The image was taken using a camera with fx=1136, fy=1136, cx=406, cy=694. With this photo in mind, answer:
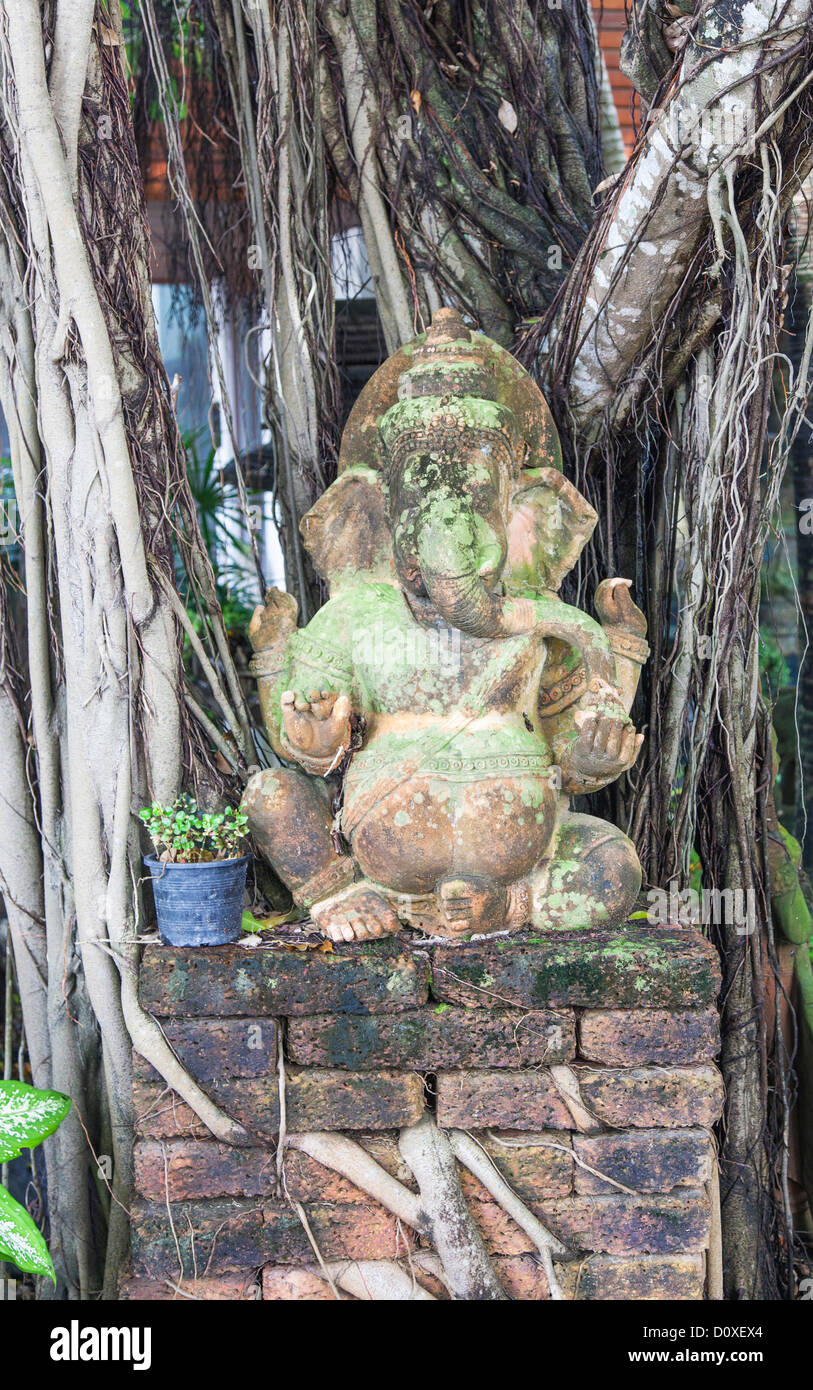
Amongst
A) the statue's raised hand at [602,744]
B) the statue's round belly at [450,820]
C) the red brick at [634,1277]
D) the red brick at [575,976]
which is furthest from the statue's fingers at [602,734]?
the red brick at [634,1277]

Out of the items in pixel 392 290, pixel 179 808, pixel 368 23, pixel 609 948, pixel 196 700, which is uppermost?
pixel 368 23

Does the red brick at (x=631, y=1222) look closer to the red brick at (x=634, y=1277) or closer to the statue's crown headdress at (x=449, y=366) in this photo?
the red brick at (x=634, y=1277)

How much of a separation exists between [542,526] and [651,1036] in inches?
45.8

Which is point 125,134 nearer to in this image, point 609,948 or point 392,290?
point 392,290

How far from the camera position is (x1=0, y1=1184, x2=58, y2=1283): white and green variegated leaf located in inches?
85.7

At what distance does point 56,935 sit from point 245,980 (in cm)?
72

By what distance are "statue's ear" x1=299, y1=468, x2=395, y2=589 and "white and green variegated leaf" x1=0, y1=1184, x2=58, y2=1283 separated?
1.51 m

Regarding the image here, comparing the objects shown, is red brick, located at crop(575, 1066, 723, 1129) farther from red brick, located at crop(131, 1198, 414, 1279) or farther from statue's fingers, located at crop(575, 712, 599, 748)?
statue's fingers, located at crop(575, 712, 599, 748)

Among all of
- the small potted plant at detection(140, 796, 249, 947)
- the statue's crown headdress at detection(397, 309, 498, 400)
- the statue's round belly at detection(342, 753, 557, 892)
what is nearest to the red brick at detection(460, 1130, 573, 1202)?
the statue's round belly at detection(342, 753, 557, 892)

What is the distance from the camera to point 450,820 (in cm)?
238

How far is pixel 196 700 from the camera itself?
9.06 ft

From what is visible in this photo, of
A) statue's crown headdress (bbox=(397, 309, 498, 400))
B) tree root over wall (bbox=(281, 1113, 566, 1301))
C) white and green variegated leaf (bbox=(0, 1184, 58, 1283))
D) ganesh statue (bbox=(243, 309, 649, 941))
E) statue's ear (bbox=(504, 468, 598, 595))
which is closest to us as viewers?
white and green variegated leaf (bbox=(0, 1184, 58, 1283))

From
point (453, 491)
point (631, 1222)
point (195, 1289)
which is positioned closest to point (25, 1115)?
point (195, 1289)
